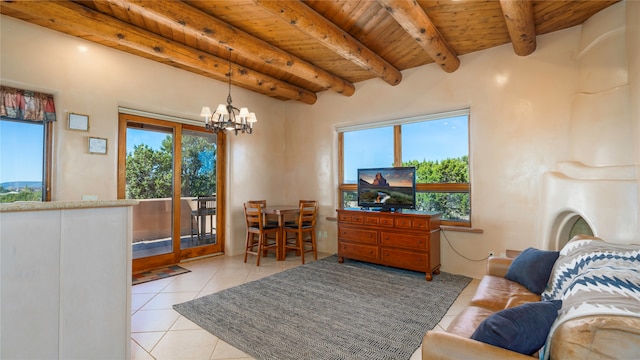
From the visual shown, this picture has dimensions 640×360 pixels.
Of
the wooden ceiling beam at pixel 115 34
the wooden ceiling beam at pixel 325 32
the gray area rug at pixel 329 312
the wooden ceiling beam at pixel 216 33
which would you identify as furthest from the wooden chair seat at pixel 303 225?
the wooden ceiling beam at pixel 325 32

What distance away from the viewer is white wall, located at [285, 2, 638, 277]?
304cm

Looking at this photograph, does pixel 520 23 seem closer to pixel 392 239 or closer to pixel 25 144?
pixel 392 239

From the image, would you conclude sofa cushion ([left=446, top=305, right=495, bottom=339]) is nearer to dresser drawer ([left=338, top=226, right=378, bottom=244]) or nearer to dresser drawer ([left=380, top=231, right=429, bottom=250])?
dresser drawer ([left=380, top=231, right=429, bottom=250])

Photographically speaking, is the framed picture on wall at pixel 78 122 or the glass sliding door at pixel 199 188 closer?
the framed picture on wall at pixel 78 122

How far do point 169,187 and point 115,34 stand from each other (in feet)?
6.79

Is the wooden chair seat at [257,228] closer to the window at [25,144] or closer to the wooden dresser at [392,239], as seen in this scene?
the wooden dresser at [392,239]

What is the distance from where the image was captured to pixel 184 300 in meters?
2.93

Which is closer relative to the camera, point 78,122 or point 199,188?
point 78,122

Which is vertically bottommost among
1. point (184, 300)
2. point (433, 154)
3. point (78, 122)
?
point (184, 300)

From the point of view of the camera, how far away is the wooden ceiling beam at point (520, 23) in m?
2.41

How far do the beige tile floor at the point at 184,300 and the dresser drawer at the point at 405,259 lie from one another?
536 mm

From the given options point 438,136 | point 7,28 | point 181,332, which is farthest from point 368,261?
point 7,28

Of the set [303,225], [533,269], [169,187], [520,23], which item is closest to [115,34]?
[169,187]

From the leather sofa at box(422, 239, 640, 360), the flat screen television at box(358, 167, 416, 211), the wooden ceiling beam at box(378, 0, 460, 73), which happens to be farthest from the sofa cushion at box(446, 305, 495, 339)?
the wooden ceiling beam at box(378, 0, 460, 73)
